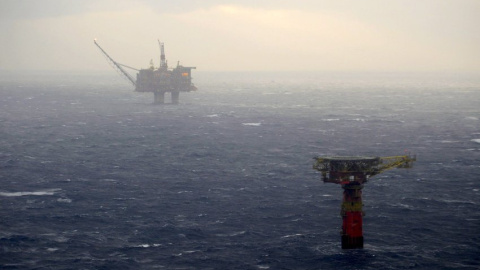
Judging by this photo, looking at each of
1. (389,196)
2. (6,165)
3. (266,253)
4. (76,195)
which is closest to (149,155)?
(6,165)

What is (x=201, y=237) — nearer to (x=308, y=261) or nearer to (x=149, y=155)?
(x=308, y=261)

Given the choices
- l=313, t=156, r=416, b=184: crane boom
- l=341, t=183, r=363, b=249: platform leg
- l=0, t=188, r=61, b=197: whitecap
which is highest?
l=313, t=156, r=416, b=184: crane boom

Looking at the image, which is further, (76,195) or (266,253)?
(76,195)

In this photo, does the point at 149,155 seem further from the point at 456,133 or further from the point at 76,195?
the point at 456,133

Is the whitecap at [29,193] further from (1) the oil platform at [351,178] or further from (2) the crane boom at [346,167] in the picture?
(2) the crane boom at [346,167]

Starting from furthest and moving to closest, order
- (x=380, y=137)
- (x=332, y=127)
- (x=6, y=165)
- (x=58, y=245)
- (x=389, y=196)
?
(x=332, y=127)
(x=380, y=137)
(x=6, y=165)
(x=389, y=196)
(x=58, y=245)

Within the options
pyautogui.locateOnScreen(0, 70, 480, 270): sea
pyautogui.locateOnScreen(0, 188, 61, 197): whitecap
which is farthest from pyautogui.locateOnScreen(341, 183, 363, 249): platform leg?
pyautogui.locateOnScreen(0, 188, 61, 197): whitecap

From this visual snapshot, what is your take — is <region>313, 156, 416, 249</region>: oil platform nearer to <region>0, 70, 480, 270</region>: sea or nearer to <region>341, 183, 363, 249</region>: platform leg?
<region>341, 183, 363, 249</region>: platform leg

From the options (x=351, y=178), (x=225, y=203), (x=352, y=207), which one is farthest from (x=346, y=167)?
(x=225, y=203)

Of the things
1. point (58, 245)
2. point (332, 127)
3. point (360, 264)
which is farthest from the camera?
point (332, 127)
